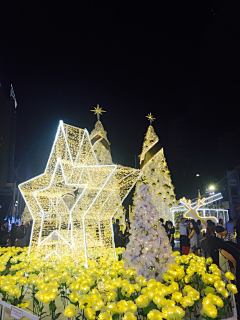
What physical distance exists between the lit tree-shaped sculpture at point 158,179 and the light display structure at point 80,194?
22.3 feet

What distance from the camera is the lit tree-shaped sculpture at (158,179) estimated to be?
13.8 meters

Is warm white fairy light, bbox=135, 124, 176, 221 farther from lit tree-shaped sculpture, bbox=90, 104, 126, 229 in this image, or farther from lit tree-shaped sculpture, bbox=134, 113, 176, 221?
lit tree-shaped sculpture, bbox=90, 104, 126, 229

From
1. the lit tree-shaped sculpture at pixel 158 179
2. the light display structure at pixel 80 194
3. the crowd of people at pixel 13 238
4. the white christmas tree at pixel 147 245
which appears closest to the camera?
the white christmas tree at pixel 147 245

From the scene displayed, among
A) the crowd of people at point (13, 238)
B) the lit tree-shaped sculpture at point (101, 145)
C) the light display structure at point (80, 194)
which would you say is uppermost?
the lit tree-shaped sculpture at point (101, 145)

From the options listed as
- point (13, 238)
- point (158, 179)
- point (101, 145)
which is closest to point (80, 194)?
point (13, 238)

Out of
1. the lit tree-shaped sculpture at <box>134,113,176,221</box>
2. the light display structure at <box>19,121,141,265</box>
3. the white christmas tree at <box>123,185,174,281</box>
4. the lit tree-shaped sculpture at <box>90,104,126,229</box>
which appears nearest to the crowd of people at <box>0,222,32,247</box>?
the light display structure at <box>19,121,141,265</box>

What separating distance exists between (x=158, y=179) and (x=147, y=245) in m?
9.16

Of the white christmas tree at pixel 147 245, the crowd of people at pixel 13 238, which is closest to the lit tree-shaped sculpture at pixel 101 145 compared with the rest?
the crowd of people at pixel 13 238

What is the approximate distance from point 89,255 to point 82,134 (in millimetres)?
3335

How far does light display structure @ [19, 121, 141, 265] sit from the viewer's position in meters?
6.17

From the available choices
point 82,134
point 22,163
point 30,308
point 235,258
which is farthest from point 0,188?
point 235,258

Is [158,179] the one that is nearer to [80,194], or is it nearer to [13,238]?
[13,238]

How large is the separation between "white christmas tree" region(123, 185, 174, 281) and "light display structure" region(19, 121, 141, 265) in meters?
1.00

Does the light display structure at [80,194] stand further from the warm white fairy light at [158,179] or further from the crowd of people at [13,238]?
the warm white fairy light at [158,179]
